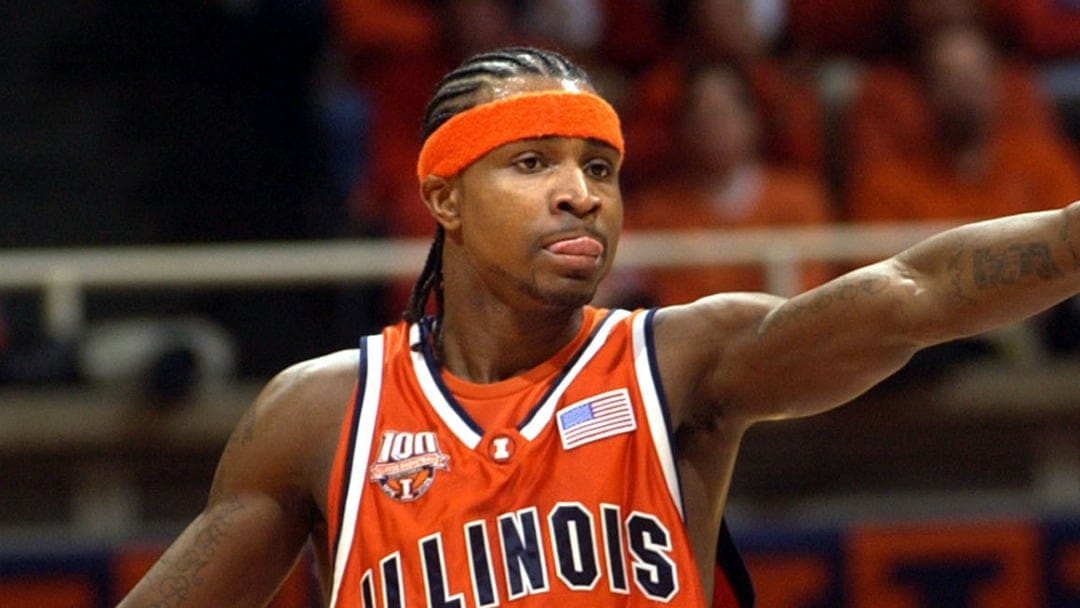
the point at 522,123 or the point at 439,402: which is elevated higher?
the point at 522,123

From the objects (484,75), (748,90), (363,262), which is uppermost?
(748,90)

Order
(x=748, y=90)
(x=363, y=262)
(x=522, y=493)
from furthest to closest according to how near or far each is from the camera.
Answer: (x=748, y=90), (x=363, y=262), (x=522, y=493)

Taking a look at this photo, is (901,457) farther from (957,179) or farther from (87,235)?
(87,235)

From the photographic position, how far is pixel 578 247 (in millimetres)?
3125

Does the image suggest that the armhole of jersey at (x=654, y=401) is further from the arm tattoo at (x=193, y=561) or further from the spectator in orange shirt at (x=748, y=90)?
the spectator in orange shirt at (x=748, y=90)

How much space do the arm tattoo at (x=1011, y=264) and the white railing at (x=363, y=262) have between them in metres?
3.09

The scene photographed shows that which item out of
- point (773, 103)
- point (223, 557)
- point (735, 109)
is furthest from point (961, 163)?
point (223, 557)

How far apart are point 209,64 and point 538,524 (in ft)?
15.0

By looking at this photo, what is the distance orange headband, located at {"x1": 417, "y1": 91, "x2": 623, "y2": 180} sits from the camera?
318 centimetres

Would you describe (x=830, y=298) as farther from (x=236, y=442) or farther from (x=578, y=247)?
(x=236, y=442)

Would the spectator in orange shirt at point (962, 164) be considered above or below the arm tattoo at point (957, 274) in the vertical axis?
above

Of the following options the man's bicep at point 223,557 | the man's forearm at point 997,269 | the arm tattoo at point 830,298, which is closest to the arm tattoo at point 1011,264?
the man's forearm at point 997,269

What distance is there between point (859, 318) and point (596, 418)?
1.52ft

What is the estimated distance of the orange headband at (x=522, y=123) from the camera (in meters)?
3.18
